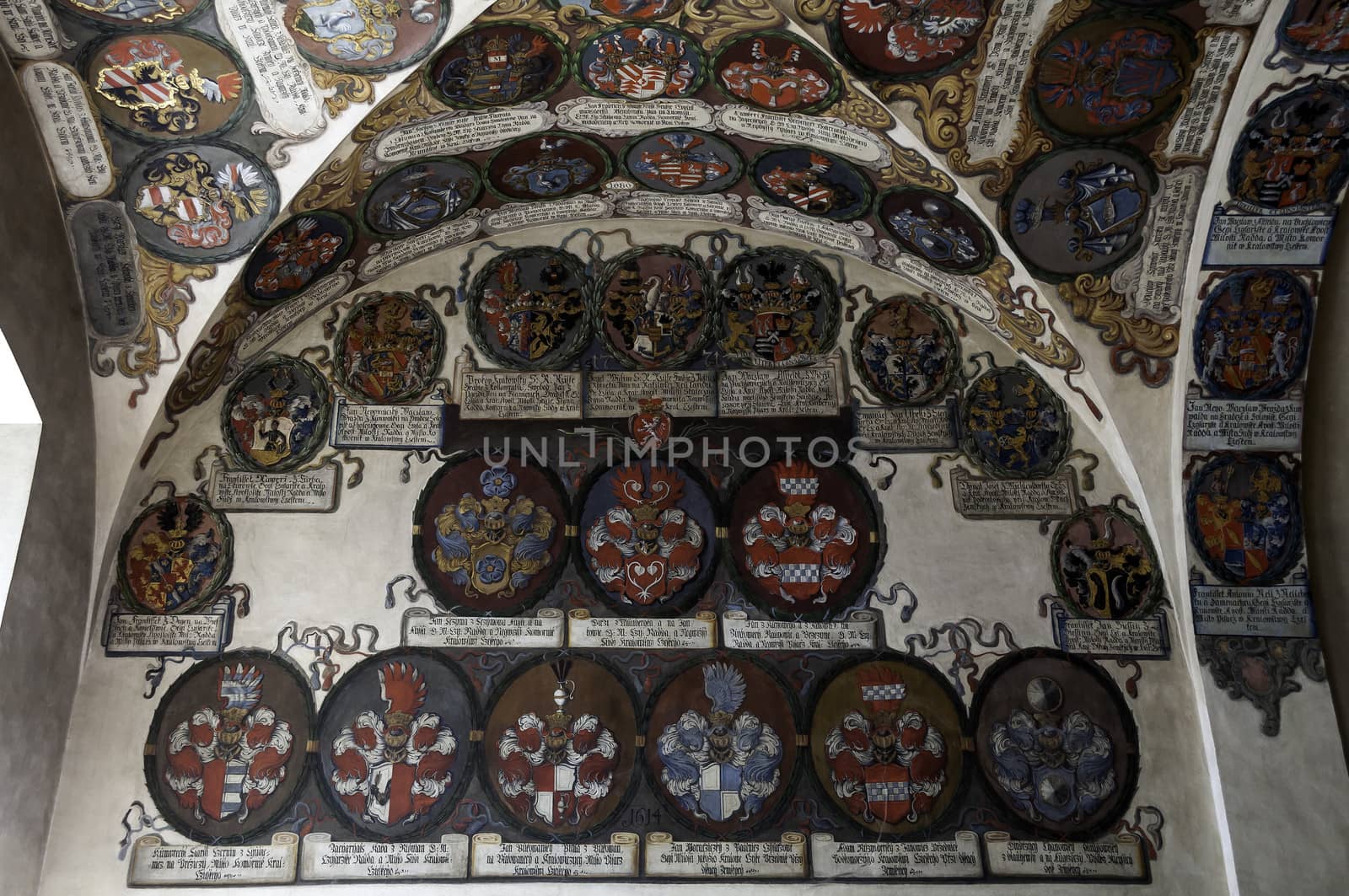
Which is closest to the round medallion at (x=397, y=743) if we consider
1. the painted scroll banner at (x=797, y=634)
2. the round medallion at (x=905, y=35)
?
the painted scroll banner at (x=797, y=634)

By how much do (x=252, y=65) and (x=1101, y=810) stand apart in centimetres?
695

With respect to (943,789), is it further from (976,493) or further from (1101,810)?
(976,493)

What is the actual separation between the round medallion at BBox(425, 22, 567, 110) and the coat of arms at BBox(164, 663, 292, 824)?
13.3 ft

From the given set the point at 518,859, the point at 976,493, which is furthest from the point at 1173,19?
the point at 518,859

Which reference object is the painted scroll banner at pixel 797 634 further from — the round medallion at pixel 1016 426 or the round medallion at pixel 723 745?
the round medallion at pixel 1016 426

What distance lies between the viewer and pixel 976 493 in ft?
27.5

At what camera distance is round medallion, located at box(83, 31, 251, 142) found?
259 inches

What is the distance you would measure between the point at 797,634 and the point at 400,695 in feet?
8.88

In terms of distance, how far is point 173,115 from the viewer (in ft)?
22.7

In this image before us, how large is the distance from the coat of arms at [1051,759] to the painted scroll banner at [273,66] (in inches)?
231

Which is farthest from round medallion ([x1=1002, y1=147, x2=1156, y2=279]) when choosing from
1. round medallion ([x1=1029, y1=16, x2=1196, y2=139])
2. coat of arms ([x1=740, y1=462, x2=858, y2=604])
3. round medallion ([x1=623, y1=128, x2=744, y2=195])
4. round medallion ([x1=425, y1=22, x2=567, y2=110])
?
round medallion ([x1=425, y1=22, x2=567, y2=110])

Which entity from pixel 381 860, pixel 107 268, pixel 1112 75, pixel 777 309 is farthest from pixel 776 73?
pixel 381 860

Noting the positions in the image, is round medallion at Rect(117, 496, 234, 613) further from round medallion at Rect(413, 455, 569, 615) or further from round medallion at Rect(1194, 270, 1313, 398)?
round medallion at Rect(1194, 270, 1313, 398)

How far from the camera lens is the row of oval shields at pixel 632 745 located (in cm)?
750
